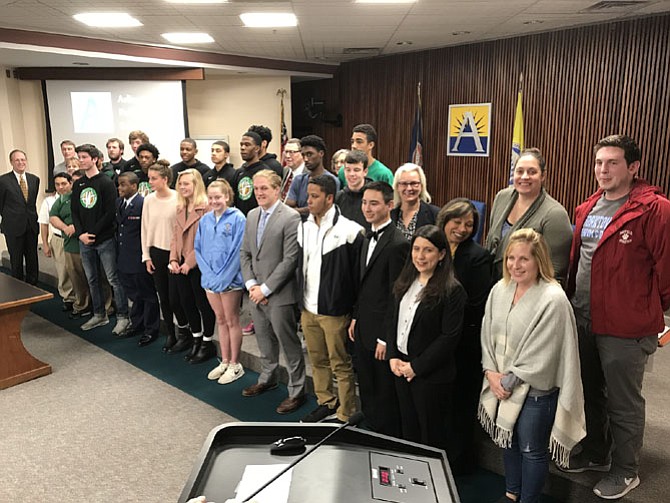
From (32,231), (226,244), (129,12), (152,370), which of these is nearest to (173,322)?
(152,370)

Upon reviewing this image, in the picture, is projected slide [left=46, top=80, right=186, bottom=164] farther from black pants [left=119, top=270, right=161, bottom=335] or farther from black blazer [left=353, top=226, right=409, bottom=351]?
black blazer [left=353, top=226, right=409, bottom=351]

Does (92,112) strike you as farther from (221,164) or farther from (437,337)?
(437,337)

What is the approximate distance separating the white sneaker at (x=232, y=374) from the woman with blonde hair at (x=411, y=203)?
1715 mm

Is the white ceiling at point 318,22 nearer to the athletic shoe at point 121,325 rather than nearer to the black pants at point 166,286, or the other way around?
the black pants at point 166,286

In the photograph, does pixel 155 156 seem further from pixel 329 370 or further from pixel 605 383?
pixel 605 383

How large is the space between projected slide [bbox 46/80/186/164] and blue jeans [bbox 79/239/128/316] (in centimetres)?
372

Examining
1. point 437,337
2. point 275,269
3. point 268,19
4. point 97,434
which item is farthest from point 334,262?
point 268,19

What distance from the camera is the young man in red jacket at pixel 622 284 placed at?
2.23 meters

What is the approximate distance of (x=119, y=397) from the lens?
12.1 feet

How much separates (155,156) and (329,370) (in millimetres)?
2826

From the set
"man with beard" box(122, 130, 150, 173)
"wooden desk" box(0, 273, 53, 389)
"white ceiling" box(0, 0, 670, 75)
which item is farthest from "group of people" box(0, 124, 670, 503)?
"white ceiling" box(0, 0, 670, 75)

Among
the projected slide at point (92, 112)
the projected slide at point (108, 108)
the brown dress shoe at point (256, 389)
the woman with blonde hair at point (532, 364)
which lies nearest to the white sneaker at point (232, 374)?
the brown dress shoe at point (256, 389)

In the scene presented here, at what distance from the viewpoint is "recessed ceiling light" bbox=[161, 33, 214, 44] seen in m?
6.02

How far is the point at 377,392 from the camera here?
9.18ft
